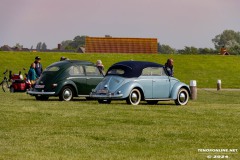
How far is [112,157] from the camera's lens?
1073cm

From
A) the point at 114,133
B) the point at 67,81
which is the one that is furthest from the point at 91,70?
the point at 114,133

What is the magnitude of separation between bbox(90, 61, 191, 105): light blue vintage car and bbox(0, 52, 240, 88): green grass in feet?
108

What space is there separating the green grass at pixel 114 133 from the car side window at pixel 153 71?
4452 mm

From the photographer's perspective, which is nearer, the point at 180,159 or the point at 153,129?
the point at 180,159

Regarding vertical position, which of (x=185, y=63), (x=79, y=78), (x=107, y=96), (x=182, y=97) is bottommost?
(x=182, y=97)

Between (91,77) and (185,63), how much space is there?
140 ft

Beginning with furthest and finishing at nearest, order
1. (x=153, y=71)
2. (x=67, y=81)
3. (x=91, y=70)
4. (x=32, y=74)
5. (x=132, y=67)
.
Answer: (x=32, y=74)
(x=91, y=70)
(x=67, y=81)
(x=153, y=71)
(x=132, y=67)

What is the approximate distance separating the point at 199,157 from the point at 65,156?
7.05ft

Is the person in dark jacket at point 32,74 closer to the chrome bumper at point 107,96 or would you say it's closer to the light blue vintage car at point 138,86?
the light blue vintage car at point 138,86

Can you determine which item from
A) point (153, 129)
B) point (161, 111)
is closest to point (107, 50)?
point (161, 111)

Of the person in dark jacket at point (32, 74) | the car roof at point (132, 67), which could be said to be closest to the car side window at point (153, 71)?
the car roof at point (132, 67)

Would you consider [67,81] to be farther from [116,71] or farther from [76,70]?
[116,71]

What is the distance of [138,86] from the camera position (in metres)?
23.5

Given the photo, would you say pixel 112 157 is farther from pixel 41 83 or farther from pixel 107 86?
pixel 41 83
